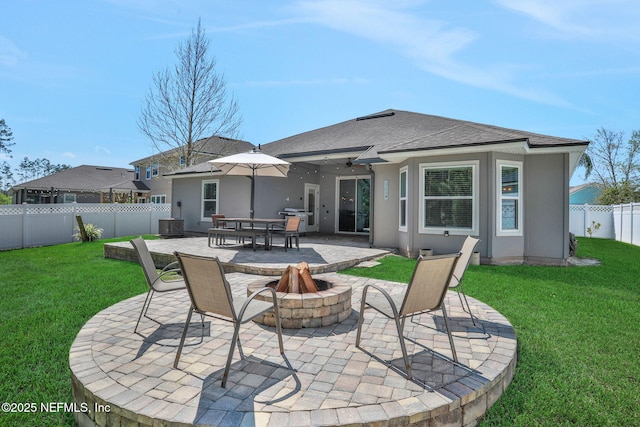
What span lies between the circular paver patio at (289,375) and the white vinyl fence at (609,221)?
1427 cm

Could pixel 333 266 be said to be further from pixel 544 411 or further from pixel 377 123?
pixel 377 123

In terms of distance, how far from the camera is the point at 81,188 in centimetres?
2705

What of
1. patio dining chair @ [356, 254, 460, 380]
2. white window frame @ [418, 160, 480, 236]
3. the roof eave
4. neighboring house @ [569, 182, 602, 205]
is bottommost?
patio dining chair @ [356, 254, 460, 380]

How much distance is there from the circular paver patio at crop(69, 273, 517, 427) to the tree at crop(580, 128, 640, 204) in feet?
88.4

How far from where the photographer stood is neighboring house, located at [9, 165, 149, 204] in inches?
1039

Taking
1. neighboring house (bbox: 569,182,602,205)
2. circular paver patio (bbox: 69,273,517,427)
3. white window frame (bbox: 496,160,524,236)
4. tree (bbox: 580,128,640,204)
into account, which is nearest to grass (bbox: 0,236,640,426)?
circular paver patio (bbox: 69,273,517,427)

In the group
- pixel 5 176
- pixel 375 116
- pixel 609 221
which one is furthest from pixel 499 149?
pixel 5 176

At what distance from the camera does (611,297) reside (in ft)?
17.7

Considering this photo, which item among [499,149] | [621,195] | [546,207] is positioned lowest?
[546,207]

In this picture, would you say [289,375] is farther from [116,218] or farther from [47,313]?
[116,218]

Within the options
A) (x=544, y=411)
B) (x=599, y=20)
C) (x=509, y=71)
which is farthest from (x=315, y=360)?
(x=509, y=71)

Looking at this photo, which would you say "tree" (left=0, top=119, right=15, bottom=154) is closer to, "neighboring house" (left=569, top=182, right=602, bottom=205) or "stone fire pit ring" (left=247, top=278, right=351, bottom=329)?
"stone fire pit ring" (left=247, top=278, right=351, bottom=329)

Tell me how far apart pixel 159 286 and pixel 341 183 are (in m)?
11.1

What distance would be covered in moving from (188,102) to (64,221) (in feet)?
29.1
